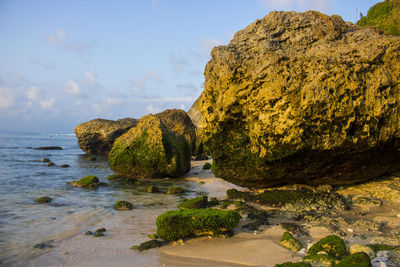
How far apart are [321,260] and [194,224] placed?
2.64 m

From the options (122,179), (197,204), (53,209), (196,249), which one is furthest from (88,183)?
(196,249)

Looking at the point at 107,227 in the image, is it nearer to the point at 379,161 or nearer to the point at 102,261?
the point at 102,261

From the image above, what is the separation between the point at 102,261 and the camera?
521 centimetres

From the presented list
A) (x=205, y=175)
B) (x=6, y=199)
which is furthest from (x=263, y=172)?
(x=6, y=199)

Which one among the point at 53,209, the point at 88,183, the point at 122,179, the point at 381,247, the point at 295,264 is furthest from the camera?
the point at 122,179

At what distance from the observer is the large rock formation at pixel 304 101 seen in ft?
22.5

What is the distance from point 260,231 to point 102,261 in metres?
3.47

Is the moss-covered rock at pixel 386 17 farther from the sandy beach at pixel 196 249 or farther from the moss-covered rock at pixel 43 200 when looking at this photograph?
the moss-covered rock at pixel 43 200

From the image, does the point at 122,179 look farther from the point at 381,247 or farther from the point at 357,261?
the point at 357,261

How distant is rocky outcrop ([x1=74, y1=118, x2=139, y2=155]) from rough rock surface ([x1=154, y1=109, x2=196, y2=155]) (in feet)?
15.5

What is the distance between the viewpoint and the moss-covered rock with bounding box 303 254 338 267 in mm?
4250

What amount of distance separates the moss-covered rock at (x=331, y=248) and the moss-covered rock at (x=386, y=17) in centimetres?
913

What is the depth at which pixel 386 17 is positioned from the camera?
13914 mm

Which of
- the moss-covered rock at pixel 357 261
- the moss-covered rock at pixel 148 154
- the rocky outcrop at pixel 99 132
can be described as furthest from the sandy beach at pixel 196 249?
the rocky outcrop at pixel 99 132
